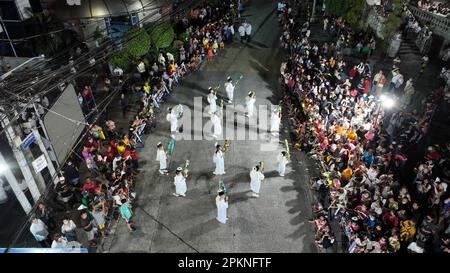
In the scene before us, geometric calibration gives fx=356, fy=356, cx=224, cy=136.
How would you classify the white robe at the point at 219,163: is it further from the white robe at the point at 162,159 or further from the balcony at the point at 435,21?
the balcony at the point at 435,21

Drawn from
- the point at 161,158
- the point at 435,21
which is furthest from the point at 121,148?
the point at 435,21

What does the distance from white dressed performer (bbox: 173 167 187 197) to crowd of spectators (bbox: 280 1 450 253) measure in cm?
482

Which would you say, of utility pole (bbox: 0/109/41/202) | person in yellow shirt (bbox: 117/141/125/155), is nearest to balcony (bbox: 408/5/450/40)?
person in yellow shirt (bbox: 117/141/125/155)

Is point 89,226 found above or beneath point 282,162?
above

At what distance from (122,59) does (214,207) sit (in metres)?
9.95

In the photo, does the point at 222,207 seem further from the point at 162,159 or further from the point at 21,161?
the point at 21,161

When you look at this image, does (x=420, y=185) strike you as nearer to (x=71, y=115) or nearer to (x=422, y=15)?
(x=71, y=115)

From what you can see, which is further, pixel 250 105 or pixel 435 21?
pixel 435 21

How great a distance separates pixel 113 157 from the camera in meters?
14.4

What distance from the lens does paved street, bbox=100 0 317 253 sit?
11685 millimetres

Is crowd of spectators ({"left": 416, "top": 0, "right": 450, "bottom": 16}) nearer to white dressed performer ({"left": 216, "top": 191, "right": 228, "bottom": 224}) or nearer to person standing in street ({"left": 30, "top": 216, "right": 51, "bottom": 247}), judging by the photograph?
white dressed performer ({"left": 216, "top": 191, "right": 228, "bottom": 224})

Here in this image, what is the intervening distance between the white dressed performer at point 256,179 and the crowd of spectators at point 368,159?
2.15m
